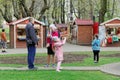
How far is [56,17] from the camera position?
257 ft

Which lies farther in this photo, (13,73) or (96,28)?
(96,28)

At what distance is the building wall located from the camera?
4147cm

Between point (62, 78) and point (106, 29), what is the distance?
91.1ft

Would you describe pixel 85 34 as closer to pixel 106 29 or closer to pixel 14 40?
pixel 106 29

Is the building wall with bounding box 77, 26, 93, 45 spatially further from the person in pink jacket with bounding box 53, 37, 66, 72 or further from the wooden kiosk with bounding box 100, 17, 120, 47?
the person in pink jacket with bounding box 53, 37, 66, 72

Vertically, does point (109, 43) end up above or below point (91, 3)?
below

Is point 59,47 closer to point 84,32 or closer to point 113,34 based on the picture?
point 113,34

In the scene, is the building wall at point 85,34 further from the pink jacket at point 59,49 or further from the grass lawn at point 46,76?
the grass lawn at point 46,76

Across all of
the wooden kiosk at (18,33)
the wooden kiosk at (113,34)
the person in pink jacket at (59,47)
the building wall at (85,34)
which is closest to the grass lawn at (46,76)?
the person in pink jacket at (59,47)

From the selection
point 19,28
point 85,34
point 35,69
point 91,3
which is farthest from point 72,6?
point 35,69

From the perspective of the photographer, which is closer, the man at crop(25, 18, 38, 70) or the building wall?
the man at crop(25, 18, 38, 70)

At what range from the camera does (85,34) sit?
41.5 metres

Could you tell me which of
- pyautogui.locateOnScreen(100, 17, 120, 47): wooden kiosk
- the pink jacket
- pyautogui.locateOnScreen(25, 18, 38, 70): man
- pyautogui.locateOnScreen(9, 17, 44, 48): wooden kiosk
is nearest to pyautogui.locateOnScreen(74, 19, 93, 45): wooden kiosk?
pyautogui.locateOnScreen(100, 17, 120, 47): wooden kiosk

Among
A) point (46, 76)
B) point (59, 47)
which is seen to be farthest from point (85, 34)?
point (46, 76)
